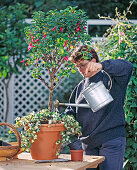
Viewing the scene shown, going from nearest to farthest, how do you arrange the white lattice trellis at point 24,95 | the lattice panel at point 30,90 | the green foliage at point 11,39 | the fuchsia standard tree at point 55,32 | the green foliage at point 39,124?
the green foliage at point 39,124
the fuchsia standard tree at point 55,32
the green foliage at point 11,39
the lattice panel at point 30,90
the white lattice trellis at point 24,95

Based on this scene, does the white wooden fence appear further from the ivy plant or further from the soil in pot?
the soil in pot

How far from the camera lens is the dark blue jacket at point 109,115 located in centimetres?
201

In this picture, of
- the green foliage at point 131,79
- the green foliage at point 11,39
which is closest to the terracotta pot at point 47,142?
the green foliage at point 131,79

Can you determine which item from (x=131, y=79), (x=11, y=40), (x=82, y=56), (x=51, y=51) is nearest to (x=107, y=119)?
(x=82, y=56)

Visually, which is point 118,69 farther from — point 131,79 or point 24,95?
point 24,95

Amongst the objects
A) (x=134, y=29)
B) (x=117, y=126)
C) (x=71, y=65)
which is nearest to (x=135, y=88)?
(x=134, y=29)

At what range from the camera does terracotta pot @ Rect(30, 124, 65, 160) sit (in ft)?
5.78

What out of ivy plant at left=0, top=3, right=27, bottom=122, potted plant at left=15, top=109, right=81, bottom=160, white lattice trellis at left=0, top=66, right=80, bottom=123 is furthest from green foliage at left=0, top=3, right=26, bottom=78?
potted plant at left=15, top=109, right=81, bottom=160

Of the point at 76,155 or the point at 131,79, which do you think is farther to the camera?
the point at 131,79

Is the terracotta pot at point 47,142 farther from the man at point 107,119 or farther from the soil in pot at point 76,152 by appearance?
the man at point 107,119

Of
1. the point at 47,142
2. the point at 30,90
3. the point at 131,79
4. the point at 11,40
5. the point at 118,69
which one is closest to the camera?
the point at 47,142

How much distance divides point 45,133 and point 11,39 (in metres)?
2.83

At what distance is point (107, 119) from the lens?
2.04 meters

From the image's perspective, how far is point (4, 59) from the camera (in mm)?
4285
